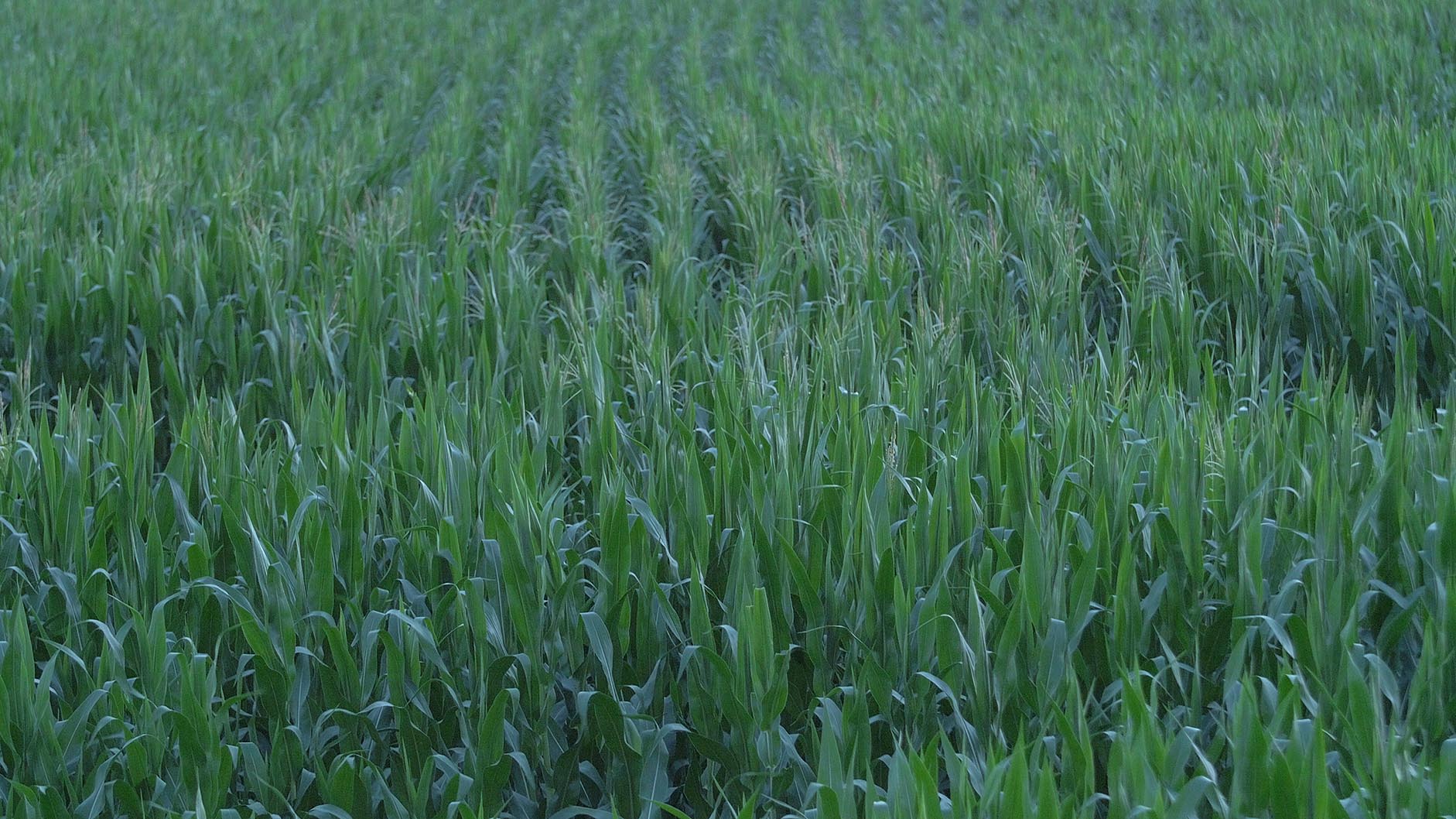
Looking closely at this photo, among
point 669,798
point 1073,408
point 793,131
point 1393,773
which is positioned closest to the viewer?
point 1393,773

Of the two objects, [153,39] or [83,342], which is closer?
[83,342]

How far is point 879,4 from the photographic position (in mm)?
11250

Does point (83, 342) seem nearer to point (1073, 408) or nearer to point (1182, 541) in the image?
point (1073, 408)

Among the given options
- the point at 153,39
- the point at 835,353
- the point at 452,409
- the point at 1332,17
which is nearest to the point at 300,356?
the point at 452,409

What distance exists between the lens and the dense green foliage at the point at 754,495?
5.66ft

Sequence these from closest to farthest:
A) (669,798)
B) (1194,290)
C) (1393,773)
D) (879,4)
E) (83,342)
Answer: (1393,773) < (669,798) < (1194,290) < (83,342) < (879,4)

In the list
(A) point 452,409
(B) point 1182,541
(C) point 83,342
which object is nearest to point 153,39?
(C) point 83,342

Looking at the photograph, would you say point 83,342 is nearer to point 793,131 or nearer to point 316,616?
point 316,616

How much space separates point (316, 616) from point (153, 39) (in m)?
8.49

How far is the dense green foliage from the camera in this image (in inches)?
67.9

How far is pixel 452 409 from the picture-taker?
253cm

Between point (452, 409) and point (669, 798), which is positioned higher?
point (452, 409)

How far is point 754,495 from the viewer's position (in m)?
2.12

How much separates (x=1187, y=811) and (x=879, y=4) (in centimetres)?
1073
